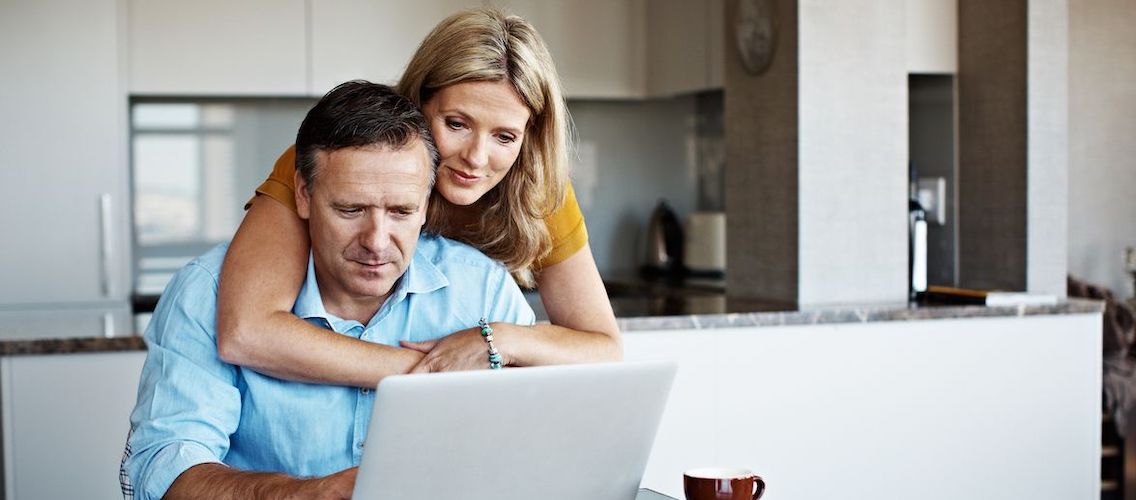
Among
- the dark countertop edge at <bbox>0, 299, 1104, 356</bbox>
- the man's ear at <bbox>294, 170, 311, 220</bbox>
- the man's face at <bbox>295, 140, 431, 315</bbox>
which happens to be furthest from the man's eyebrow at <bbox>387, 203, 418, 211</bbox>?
the dark countertop edge at <bbox>0, 299, 1104, 356</bbox>

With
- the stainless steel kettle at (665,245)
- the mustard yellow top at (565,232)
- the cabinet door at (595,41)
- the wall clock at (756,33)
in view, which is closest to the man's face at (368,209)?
the mustard yellow top at (565,232)

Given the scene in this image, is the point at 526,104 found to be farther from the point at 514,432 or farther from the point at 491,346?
the point at 514,432

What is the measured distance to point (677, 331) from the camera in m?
2.89

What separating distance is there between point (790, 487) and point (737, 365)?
1.10ft

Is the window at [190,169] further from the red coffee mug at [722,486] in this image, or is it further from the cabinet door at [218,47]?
the red coffee mug at [722,486]

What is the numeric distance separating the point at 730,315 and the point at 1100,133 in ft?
9.33

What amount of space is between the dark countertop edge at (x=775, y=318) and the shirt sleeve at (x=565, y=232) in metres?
0.86

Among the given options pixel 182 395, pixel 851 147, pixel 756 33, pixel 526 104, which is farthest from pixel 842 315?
pixel 182 395

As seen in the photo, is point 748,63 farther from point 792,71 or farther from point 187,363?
point 187,363

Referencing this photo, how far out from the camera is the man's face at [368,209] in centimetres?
145

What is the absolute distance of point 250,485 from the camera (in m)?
1.36

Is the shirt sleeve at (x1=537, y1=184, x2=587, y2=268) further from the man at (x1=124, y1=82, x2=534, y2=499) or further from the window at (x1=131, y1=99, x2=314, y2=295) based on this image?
the window at (x1=131, y1=99, x2=314, y2=295)

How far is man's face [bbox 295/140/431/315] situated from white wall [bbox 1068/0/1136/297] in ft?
13.6

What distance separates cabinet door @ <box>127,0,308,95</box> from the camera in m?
4.43
